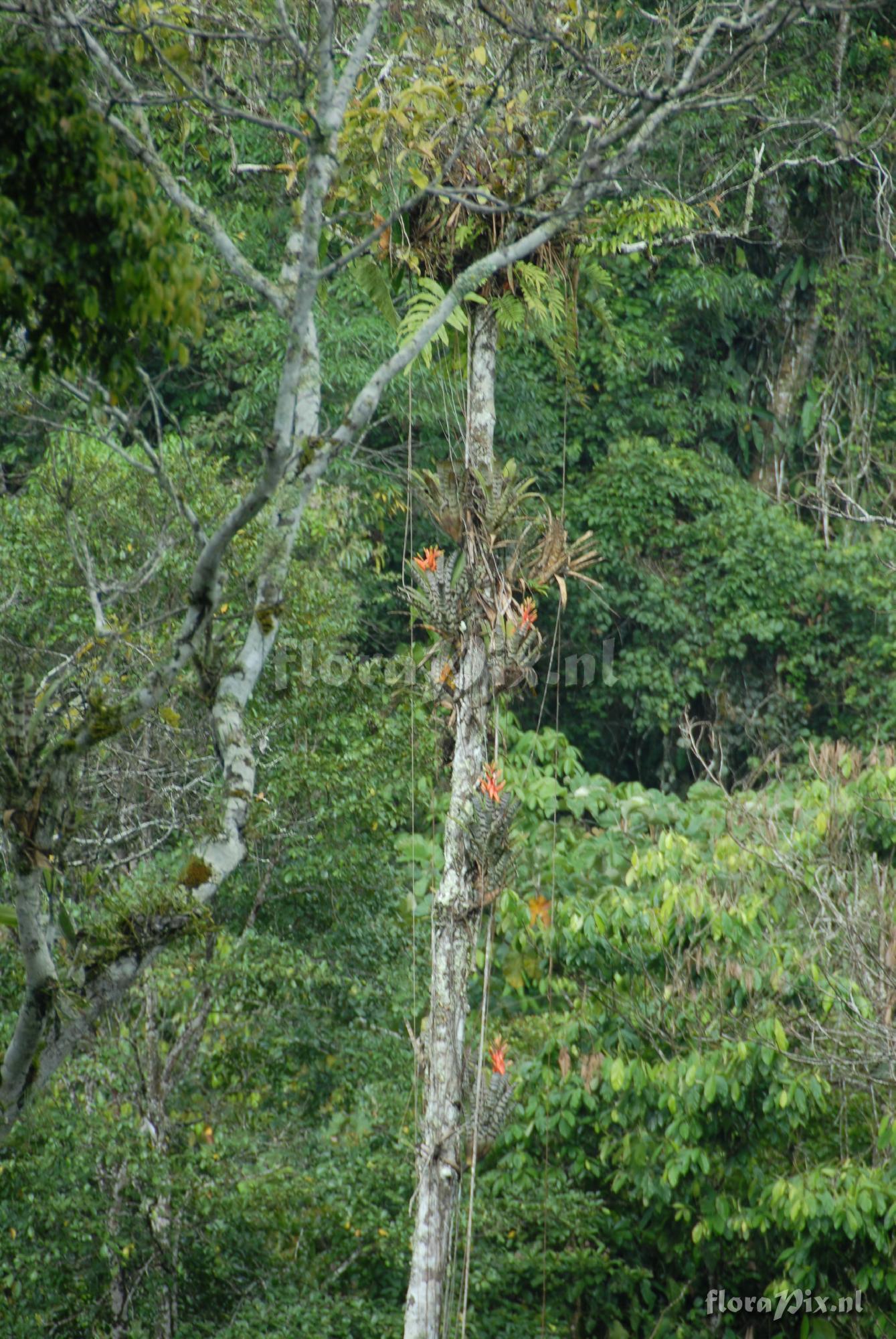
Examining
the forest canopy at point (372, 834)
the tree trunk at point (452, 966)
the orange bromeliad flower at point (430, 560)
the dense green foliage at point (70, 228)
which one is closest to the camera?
the dense green foliage at point (70, 228)

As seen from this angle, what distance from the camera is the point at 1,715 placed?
14.4 feet

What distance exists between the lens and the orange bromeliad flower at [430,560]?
6.89 meters

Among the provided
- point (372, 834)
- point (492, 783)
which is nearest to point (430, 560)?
point (492, 783)

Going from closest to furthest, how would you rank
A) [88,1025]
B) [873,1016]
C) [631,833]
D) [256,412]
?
[88,1025], [873,1016], [631,833], [256,412]

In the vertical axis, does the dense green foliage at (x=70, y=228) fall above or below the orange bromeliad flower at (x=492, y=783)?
above

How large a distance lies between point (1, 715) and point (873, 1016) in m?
5.05

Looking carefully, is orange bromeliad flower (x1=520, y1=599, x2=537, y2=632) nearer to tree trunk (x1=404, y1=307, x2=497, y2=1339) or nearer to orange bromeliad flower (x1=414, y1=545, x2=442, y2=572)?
tree trunk (x1=404, y1=307, x2=497, y2=1339)

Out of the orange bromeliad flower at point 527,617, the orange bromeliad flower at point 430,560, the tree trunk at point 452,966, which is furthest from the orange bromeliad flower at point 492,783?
the orange bromeliad flower at point 430,560

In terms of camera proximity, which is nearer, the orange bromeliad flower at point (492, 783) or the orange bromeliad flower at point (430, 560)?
the orange bromeliad flower at point (492, 783)

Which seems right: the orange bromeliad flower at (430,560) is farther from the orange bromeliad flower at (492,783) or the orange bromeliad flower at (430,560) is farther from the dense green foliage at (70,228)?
the dense green foliage at (70,228)

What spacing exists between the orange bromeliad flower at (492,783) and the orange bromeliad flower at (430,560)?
0.93m

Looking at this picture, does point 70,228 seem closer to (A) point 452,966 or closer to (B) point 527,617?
(B) point 527,617

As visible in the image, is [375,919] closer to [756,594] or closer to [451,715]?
[451,715]

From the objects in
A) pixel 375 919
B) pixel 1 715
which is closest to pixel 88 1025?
pixel 1 715
